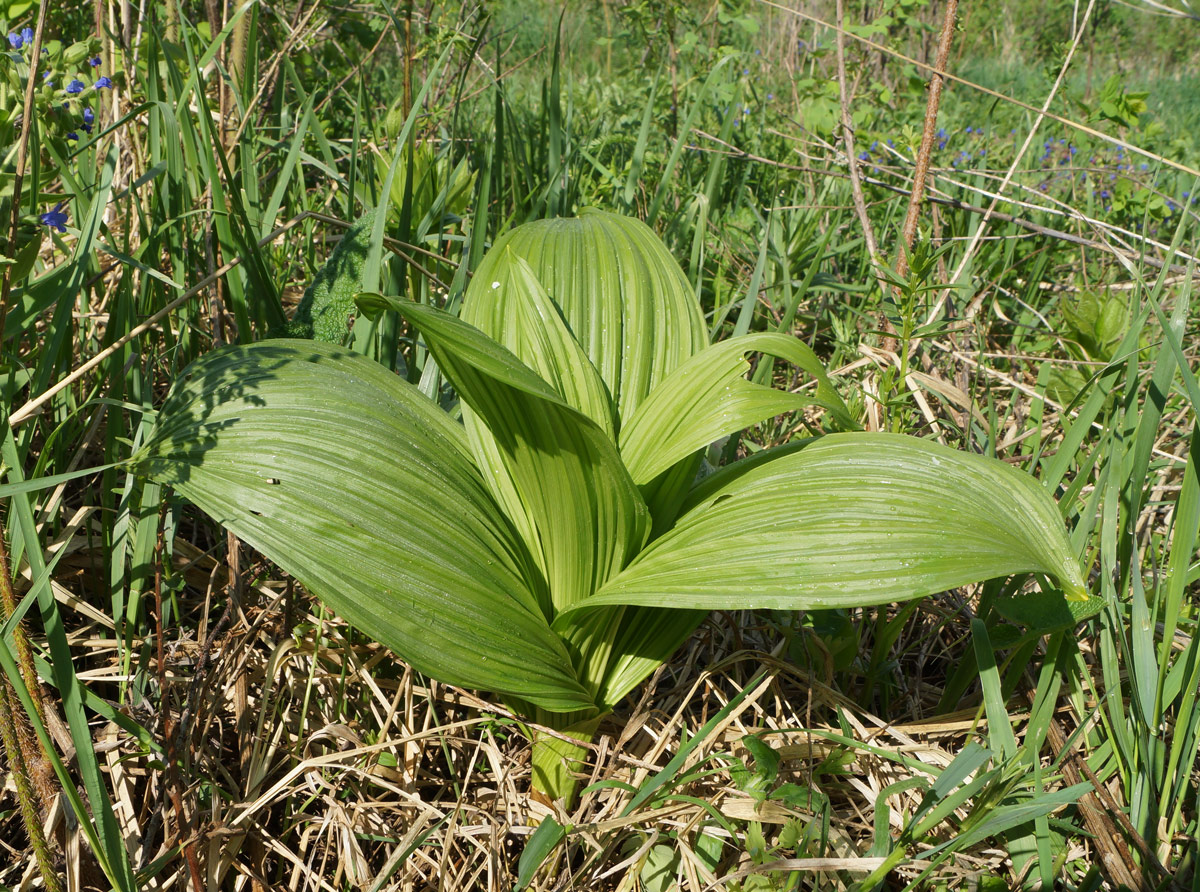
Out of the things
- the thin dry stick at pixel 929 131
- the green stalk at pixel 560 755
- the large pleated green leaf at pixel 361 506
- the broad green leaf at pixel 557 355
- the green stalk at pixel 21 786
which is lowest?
the green stalk at pixel 560 755

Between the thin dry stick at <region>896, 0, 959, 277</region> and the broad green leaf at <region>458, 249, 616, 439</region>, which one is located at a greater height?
the thin dry stick at <region>896, 0, 959, 277</region>

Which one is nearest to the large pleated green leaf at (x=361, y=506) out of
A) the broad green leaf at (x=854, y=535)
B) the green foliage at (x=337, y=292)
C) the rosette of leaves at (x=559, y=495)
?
the rosette of leaves at (x=559, y=495)

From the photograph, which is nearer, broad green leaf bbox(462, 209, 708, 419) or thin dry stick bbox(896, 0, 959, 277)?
broad green leaf bbox(462, 209, 708, 419)

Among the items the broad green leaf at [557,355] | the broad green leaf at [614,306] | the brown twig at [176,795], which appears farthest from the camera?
the broad green leaf at [614,306]

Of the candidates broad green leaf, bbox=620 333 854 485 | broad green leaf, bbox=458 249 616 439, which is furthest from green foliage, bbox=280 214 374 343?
broad green leaf, bbox=620 333 854 485

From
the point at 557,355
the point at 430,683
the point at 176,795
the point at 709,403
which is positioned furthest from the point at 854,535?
the point at 176,795

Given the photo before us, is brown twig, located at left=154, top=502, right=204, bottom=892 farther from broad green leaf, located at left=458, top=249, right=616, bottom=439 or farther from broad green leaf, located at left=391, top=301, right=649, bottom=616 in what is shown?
broad green leaf, located at left=458, top=249, right=616, bottom=439

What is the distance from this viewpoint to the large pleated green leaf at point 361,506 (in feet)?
2.93

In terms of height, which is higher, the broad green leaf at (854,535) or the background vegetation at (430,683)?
the broad green leaf at (854,535)

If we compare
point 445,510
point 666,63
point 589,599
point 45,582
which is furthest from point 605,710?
point 666,63

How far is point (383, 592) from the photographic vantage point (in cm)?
90

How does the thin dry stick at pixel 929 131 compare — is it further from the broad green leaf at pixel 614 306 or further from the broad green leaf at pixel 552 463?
the broad green leaf at pixel 552 463

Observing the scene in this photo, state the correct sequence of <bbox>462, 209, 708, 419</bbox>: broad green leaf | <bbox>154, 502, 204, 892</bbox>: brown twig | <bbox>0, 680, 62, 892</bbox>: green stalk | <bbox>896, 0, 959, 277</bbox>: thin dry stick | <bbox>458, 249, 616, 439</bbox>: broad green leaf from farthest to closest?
<bbox>896, 0, 959, 277</bbox>: thin dry stick, <bbox>462, 209, 708, 419</bbox>: broad green leaf, <bbox>458, 249, 616, 439</bbox>: broad green leaf, <bbox>154, 502, 204, 892</bbox>: brown twig, <bbox>0, 680, 62, 892</bbox>: green stalk

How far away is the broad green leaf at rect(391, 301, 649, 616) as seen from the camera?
0.90 m
